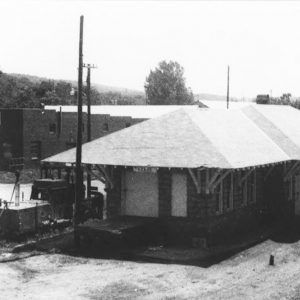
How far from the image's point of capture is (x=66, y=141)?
52438 mm

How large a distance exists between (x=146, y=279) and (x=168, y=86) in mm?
111892

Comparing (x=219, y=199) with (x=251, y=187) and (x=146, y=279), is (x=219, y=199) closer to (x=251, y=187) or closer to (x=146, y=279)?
(x=251, y=187)

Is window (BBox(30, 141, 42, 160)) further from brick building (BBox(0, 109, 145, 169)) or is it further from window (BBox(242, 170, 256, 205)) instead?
window (BBox(242, 170, 256, 205))

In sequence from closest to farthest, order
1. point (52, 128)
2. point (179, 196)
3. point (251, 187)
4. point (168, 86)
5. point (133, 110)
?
point (179, 196)
point (251, 187)
point (52, 128)
point (133, 110)
point (168, 86)

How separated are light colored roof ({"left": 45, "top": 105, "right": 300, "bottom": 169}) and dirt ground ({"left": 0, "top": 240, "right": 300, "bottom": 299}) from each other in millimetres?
3978

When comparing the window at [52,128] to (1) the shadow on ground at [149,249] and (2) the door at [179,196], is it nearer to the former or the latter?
(1) the shadow on ground at [149,249]

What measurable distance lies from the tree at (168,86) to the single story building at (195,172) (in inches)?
3928

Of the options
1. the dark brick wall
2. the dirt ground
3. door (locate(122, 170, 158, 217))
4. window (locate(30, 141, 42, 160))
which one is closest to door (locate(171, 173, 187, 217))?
door (locate(122, 170, 158, 217))

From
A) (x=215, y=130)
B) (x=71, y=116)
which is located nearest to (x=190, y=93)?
(x=71, y=116)

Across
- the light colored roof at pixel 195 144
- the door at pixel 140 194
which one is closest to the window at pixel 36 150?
the light colored roof at pixel 195 144

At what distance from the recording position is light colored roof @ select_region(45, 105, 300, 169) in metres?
21.8

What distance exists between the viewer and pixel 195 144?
22.8 m

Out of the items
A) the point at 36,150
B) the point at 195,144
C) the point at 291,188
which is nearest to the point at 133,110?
the point at 36,150

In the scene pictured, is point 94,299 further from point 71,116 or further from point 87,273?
point 71,116
